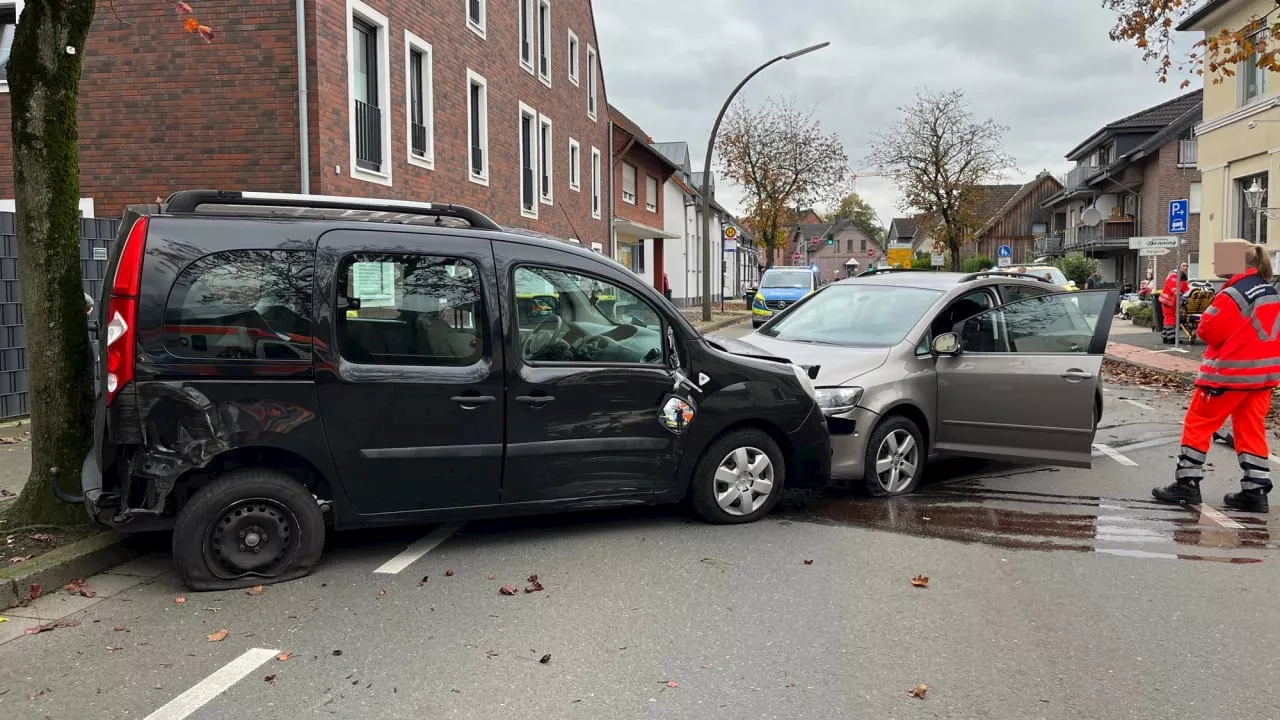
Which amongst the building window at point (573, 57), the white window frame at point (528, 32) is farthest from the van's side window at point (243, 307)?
the building window at point (573, 57)

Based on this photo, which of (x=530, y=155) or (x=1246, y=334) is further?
(x=530, y=155)

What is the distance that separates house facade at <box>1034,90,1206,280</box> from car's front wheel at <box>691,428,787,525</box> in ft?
116

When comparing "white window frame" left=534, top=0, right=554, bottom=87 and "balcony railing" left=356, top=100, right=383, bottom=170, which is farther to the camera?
"white window frame" left=534, top=0, right=554, bottom=87

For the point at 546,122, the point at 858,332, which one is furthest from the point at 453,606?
the point at 546,122

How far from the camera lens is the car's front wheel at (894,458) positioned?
6.68 metres

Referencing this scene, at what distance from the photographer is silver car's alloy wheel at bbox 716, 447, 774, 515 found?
597 cm

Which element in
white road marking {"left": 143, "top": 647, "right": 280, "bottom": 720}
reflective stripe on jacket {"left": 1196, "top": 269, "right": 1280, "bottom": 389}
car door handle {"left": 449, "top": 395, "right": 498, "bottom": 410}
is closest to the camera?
white road marking {"left": 143, "top": 647, "right": 280, "bottom": 720}

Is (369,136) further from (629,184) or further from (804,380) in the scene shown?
(629,184)

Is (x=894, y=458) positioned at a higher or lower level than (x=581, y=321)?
lower

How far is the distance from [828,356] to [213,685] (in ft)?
15.3

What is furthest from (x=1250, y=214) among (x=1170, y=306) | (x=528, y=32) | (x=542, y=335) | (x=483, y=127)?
(x=542, y=335)

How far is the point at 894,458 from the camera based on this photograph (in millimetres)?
6805

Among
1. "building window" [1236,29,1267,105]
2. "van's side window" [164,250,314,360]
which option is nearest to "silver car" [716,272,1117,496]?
"van's side window" [164,250,314,360]

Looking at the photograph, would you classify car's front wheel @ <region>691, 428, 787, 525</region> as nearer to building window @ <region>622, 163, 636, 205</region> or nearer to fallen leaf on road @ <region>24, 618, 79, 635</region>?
fallen leaf on road @ <region>24, 618, 79, 635</region>
